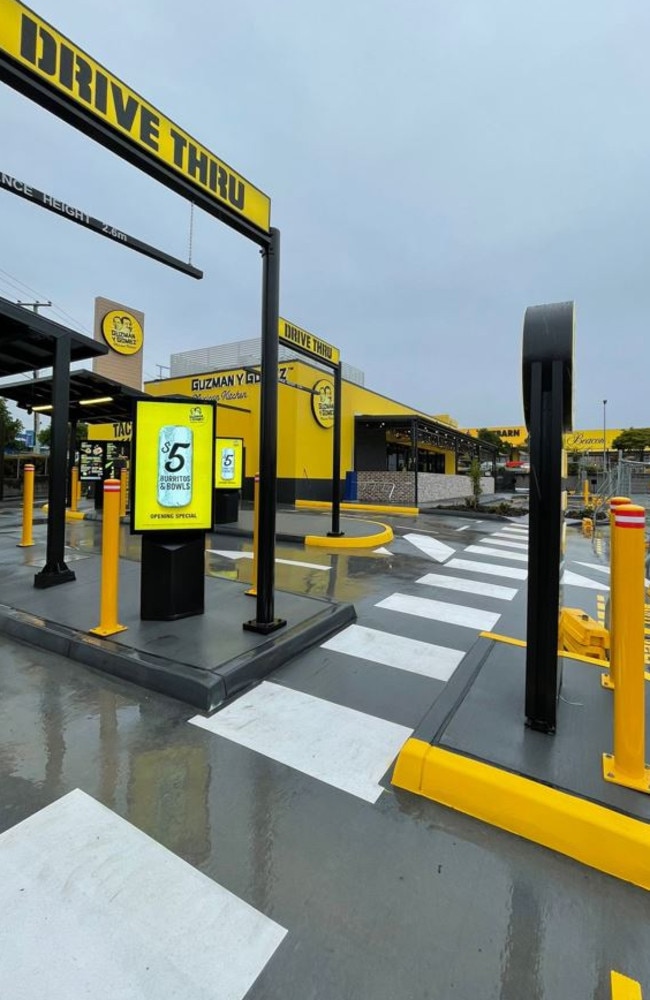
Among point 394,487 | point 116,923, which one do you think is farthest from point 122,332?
point 116,923

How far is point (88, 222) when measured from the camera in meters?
3.50

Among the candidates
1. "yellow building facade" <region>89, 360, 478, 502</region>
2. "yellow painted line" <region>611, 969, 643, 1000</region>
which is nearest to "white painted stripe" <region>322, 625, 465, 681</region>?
"yellow painted line" <region>611, 969, 643, 1000</region>

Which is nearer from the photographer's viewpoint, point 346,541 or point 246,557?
point 246,557

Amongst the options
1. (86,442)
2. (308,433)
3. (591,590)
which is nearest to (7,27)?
(591,590)

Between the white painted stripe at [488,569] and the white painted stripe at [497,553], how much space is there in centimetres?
98

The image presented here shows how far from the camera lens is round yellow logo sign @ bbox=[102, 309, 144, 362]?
27.2 m

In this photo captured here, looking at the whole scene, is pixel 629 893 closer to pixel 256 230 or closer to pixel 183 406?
pixel 183 406

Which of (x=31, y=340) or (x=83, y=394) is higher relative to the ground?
(x=83, y=394)

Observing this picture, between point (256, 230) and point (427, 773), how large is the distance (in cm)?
404

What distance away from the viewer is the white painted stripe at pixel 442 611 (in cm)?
490

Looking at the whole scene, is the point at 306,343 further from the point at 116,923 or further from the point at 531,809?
the point at 116,923

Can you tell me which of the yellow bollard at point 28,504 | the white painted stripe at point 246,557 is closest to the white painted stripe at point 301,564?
the white painted stripe at point 246,557

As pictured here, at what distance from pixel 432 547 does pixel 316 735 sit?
7.10 m

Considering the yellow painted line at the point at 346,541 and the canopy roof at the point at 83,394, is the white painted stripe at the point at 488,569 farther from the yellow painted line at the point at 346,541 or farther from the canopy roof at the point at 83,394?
the canopy roof at the point at 83,394
